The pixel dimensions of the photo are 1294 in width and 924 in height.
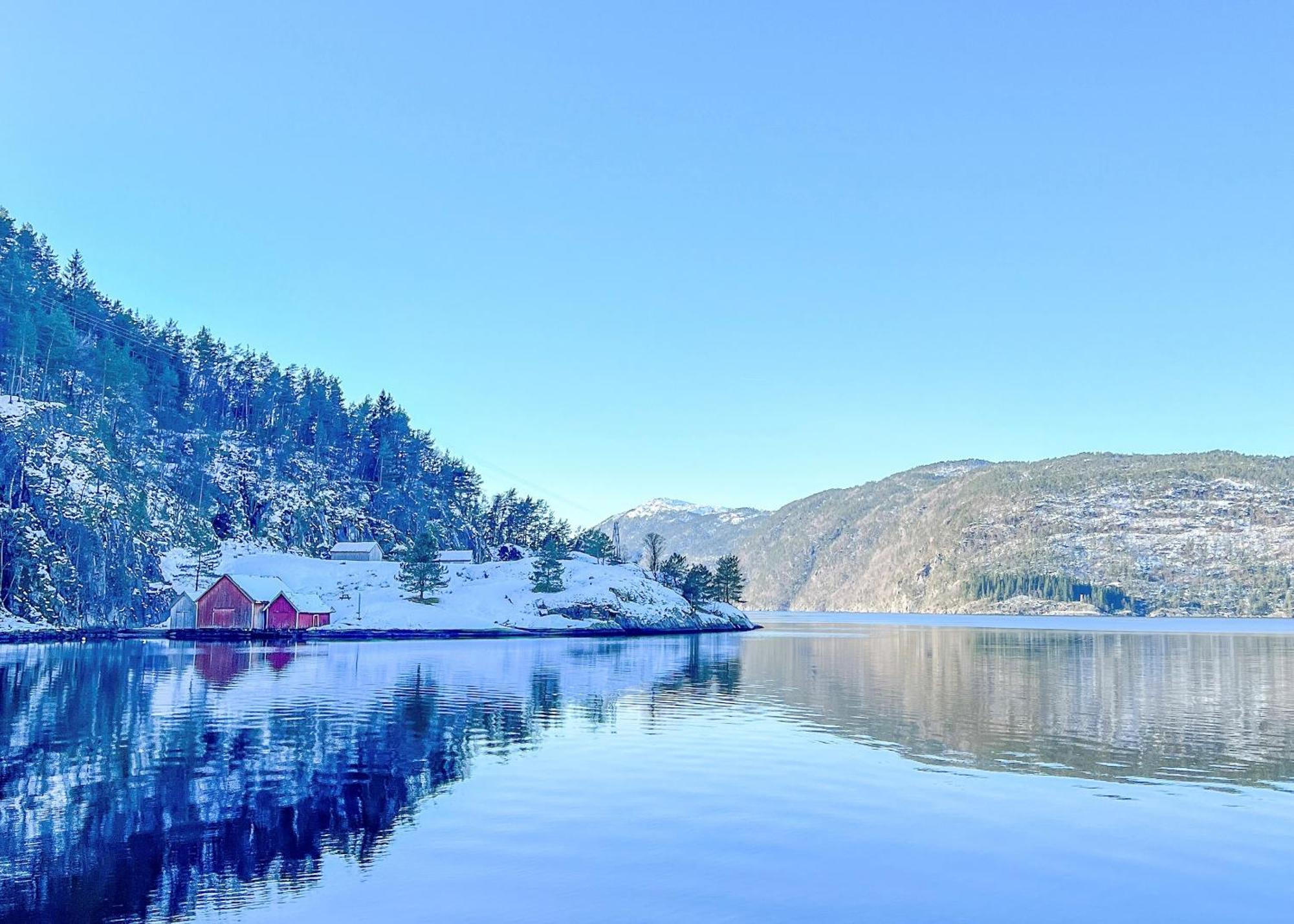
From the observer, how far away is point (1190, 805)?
28828 mm

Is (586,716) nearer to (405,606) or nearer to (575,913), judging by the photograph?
(575,913)

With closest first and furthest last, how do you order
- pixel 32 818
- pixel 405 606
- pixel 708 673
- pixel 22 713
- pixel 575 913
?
pixel 575 913
pixel 32 818
pixel 22 713
pixel 708 673
pixel 405 606

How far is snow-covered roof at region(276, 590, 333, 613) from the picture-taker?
132 m

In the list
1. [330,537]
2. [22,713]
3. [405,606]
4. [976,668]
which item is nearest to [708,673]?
[976,668]

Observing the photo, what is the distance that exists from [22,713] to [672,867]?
38279 mm

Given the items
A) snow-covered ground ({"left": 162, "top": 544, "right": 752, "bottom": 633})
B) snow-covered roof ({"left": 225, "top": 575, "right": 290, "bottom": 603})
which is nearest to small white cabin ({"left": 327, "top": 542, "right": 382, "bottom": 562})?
snow-covered ground ({"left": 162, "top": 544, "right": 752, "bottom": 633})

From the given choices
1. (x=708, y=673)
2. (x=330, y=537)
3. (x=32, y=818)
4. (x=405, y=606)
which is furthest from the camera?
(x=330, y=537)

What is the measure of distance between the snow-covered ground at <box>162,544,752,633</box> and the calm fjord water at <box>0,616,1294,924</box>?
8471 cm

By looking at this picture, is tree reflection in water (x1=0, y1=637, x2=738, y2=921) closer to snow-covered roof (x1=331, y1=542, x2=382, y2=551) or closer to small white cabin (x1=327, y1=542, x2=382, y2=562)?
small white cabin (x1=327, y1=542, x2=382, y2=562)

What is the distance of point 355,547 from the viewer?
562 feet

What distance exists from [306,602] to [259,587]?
9.48m

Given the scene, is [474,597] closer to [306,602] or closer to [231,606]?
[306,602]

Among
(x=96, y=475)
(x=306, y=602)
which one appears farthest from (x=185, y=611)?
(x=96, y=475)

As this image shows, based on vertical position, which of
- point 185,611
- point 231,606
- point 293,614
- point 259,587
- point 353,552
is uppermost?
point 353,552
